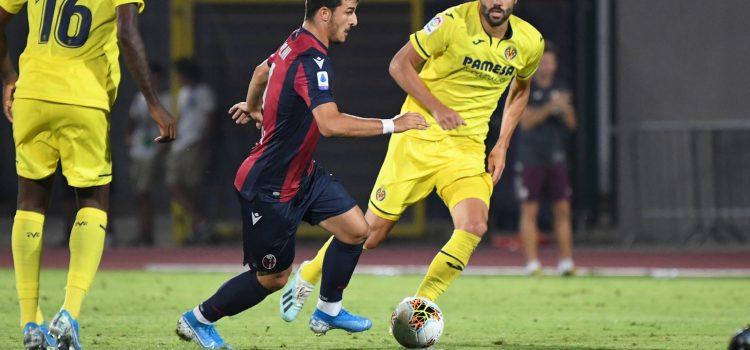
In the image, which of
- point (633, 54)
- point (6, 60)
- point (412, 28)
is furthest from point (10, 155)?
point (6, 60)

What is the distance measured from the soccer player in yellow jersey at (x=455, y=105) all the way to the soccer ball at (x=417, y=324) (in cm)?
89

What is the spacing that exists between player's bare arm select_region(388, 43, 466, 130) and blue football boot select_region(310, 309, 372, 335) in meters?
1.30

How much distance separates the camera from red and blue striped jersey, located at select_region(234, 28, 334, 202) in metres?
7.46

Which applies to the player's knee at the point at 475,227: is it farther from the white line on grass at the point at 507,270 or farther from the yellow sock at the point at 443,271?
the white line on grass at the point at 507,270

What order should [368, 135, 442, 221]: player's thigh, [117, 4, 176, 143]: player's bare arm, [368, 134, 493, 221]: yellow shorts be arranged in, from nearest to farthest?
[117, 4, 176, 143]: player's bare arm < [368, 134, 493, 221]: yellow shorts < [368, 135, 442, 221]: player's thigh

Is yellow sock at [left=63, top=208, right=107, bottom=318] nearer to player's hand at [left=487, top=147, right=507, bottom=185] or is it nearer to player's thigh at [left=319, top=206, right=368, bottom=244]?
player's thigh at [left=319, top=206, right=368, bottom=244]

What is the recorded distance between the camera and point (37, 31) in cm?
740

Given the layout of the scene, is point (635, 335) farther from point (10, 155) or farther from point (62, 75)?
point (10, 155)

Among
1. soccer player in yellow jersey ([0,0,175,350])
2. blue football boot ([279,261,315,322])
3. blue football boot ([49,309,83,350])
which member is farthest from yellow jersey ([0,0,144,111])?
blue football boot ([279,261,315,322])

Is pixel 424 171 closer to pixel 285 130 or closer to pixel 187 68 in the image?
pixel 285 130

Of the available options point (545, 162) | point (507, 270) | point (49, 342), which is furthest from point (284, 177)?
point (507, 270)

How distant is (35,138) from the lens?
7.34 meters

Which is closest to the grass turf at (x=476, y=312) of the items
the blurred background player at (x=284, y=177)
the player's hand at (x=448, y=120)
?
the blurred background player at (x=284, y=177)

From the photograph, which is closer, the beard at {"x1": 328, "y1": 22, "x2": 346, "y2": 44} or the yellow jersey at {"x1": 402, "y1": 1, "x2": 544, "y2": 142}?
the beard at {"x1": 328, "y1": 22, "x2": 346, "y2": 44}
